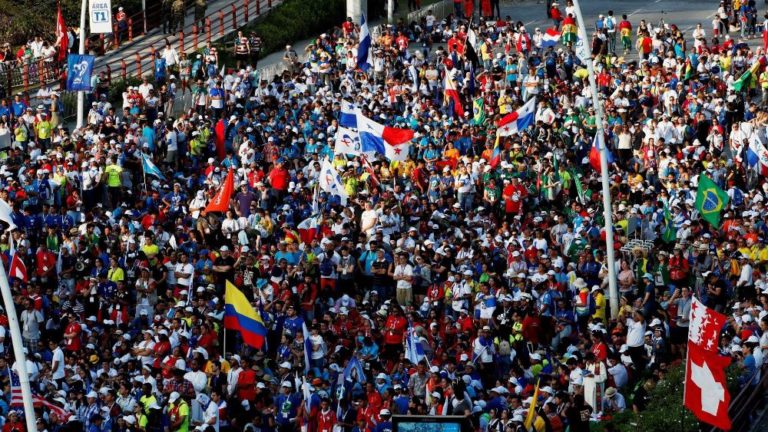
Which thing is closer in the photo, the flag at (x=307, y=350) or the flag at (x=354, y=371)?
the flag at (x=354, y=371)

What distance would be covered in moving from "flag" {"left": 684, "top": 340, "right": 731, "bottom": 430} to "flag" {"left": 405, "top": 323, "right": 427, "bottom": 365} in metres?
6.15

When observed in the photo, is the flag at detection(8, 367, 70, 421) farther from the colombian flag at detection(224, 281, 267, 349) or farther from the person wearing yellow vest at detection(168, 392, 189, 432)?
the colombian flag at detection(224, 281, 267, 349)

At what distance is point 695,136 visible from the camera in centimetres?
3934

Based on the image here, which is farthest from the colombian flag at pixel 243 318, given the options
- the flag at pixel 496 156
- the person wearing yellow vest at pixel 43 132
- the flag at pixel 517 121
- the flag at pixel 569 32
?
the flag at pixel 569 32

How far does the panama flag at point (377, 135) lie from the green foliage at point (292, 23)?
13.7 m

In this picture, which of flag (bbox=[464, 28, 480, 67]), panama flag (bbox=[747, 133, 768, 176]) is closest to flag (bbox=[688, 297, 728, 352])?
panama flag (bbox=[747, 133, 768, 176])

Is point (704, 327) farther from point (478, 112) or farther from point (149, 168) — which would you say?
point (478, 112)

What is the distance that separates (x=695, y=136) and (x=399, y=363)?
40.9 feet

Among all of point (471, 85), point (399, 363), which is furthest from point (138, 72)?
point (399, 363)

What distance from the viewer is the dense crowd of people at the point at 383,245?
28.5 metres

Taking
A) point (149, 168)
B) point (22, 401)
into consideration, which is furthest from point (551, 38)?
point (22, 401)

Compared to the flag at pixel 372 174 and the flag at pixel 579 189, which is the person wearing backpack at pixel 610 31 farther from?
the flag at pixel 372 174

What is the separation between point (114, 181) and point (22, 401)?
11722 millimetres

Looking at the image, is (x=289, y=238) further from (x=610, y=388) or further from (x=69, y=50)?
(x=69, y=50)
